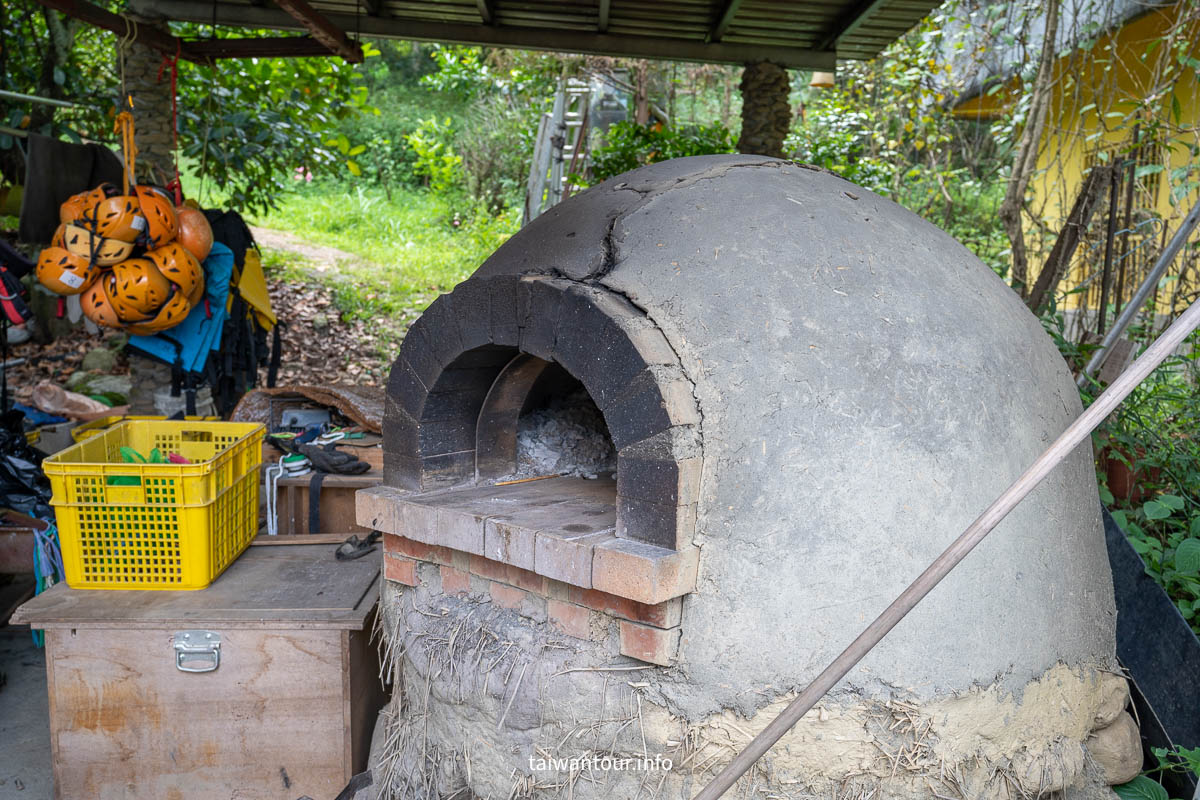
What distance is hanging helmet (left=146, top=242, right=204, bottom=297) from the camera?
4.23 metres

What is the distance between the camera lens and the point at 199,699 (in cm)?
298

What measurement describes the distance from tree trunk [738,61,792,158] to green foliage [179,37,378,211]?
2.89m

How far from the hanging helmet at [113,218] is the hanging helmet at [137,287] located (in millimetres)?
133

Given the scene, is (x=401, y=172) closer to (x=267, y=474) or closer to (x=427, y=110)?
(x=427, y=110)

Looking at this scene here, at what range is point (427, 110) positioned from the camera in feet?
60.4

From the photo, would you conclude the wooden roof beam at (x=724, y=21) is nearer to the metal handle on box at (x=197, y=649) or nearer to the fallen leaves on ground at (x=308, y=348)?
the fallen leaves on ground at (x=308, y=348)

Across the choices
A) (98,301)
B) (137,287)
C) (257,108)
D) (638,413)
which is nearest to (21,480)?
(98,301)

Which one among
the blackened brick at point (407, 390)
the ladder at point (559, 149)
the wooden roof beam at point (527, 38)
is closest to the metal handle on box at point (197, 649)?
the blackened brick at point (407, 390)

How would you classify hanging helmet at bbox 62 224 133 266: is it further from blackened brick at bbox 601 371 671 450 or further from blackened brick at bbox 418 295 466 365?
blackened brick at bbox 601 371 671 450

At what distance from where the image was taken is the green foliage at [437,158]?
14664 mm

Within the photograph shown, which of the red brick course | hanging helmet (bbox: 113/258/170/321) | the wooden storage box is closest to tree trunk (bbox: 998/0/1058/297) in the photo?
the red brick course

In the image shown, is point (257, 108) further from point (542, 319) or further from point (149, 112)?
point (542, 319)

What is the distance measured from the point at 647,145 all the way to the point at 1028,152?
→ 3.47 metres

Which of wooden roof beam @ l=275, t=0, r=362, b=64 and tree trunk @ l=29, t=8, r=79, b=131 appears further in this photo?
tree trunk @ l=29, t=8, r=79, b=131
